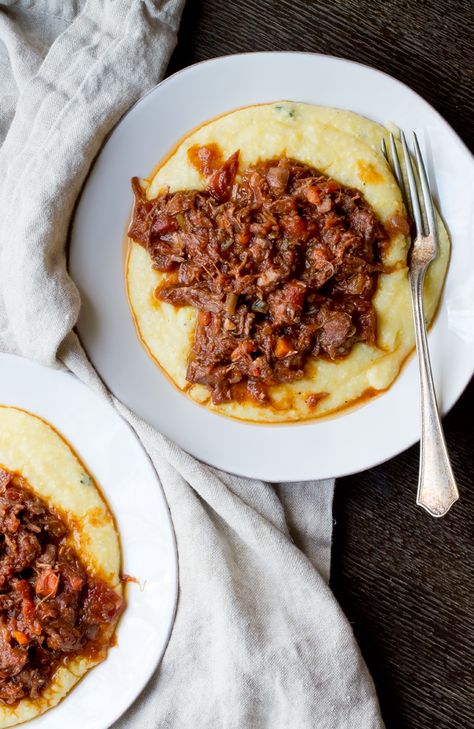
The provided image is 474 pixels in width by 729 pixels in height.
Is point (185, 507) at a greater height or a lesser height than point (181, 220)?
lesser

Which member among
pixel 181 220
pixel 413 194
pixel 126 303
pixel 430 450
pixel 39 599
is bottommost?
pixel 39 599

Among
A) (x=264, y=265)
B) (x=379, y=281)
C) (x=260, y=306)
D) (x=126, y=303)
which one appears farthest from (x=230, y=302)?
(x=379, y=281)

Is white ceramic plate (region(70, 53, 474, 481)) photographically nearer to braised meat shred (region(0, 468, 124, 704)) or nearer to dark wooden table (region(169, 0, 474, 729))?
dark wooden table (region(169, 0, 474, 729))

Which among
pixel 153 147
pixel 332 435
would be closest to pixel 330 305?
pixel 332 435

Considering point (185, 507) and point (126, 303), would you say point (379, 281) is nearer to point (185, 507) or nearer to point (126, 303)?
point (126, 303)

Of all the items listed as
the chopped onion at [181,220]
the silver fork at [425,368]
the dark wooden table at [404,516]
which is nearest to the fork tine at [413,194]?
the silver fork at [425,368]

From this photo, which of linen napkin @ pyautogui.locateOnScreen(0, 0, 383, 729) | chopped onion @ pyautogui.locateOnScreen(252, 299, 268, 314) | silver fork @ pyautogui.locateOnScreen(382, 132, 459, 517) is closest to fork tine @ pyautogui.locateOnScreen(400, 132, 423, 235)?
silver fork @ pyautogui.locateOnScreen(382, 132, 459, 517)
